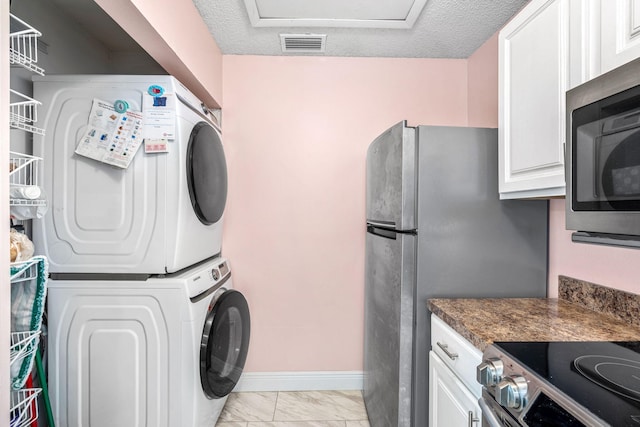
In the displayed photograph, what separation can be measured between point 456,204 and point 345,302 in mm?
1326

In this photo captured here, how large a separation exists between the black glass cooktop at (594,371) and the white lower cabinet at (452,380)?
21 cm

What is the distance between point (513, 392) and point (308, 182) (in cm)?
195

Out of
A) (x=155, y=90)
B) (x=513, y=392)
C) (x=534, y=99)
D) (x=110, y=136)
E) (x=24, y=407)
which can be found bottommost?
(x=24, y=407)

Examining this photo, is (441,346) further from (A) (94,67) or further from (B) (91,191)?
(A) (94,67)

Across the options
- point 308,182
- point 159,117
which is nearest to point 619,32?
point 159,117

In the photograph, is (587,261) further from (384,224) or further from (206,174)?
(206,174)

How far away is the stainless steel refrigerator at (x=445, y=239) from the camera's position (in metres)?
1.59

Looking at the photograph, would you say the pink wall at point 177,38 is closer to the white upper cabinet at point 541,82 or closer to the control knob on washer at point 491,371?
the white upper cabinet at point 541,82

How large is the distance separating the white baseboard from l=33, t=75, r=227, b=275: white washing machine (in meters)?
1.40

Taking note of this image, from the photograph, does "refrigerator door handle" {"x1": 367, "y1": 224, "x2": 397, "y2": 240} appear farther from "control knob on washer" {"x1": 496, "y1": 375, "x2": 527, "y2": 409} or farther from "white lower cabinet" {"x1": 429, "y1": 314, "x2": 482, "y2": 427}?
"control knob on washer" {"x1": 496, "y1": 375, "x2": 527, "y2": 409}

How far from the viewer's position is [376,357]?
2.01 meters

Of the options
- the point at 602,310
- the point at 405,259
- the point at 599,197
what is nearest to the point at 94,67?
the point at 405,259

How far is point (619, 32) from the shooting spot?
3.28 ft

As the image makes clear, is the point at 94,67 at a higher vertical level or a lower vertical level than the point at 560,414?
higher
